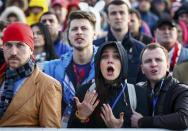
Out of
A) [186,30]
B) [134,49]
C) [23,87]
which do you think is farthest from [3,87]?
[186,30]

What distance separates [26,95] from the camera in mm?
6164

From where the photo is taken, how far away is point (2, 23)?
9008 mm

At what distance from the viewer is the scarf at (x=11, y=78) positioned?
616 centimetres

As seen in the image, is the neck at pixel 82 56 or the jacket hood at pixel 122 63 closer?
the jacket hood at pixel 122 63

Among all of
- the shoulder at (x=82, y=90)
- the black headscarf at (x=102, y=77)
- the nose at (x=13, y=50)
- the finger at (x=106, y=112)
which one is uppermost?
the nose at (x=13, y=50)

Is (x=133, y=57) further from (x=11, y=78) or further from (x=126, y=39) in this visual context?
(x=11, y=78)

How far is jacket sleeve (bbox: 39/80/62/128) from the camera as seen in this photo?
6.09 meters

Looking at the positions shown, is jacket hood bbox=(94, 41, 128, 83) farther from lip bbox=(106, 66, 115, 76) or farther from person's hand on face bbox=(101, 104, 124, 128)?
person's hand on face bbox=(101, 104, 124, 128)

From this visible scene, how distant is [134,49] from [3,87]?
274cm

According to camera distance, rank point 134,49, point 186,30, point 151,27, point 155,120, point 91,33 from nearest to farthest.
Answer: point 155,120
point 91,33
point 134,49
point 186,30
point 151,27

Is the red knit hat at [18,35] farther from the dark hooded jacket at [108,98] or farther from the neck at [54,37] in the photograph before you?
the neck at [54,37]

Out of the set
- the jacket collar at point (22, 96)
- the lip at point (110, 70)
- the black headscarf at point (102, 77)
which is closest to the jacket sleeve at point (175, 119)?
the black headscarf at point (102, 77)

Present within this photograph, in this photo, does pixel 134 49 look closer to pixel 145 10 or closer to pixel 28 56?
pixel 28 56

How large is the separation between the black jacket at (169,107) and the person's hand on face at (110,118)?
0.63 feet
